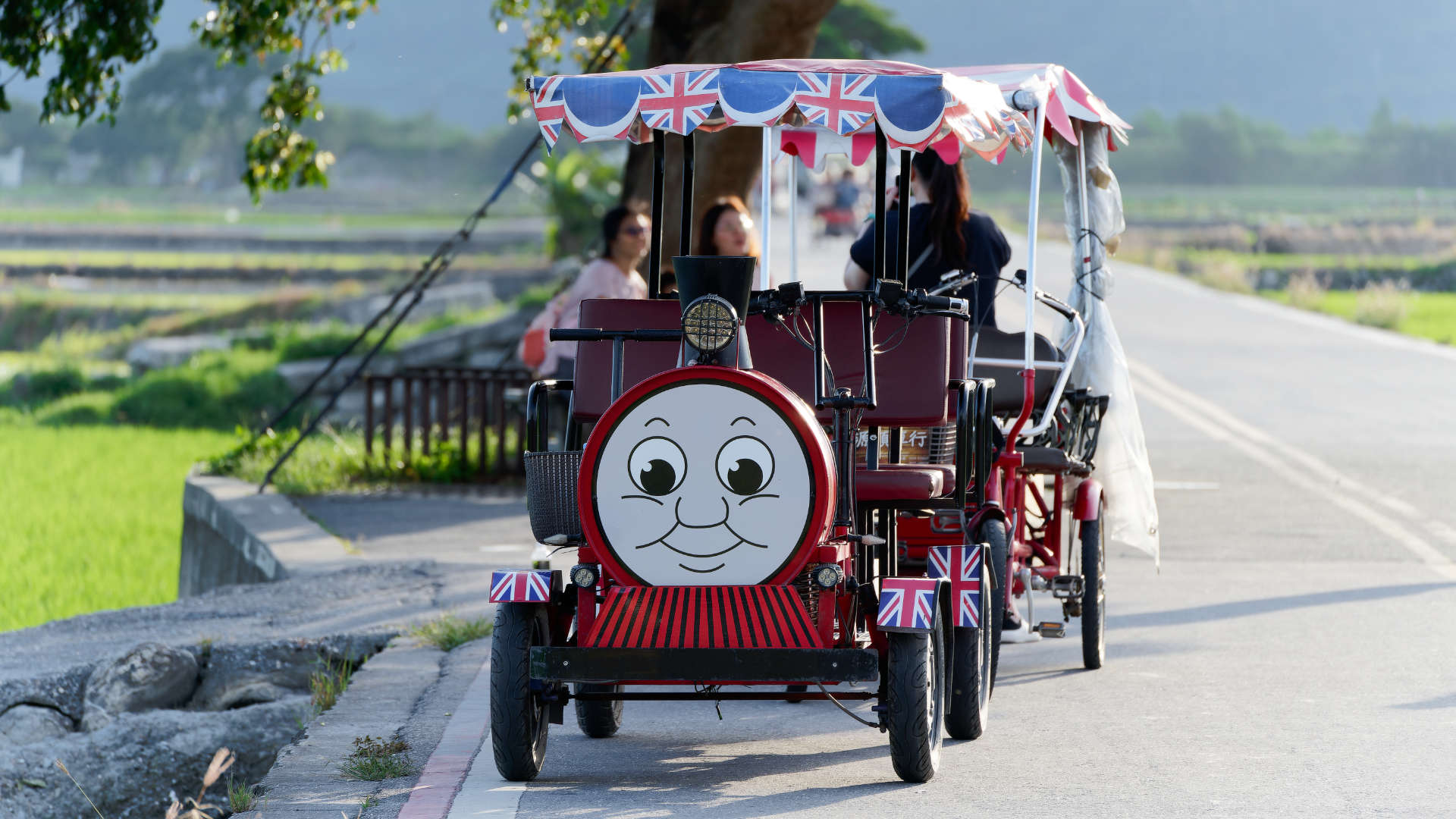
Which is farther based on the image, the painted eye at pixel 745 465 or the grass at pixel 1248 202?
the grass at pixel 1248 202

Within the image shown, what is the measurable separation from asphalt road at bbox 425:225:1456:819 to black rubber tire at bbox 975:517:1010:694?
350mm

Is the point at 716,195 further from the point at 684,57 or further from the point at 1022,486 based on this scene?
the point at 1022,486

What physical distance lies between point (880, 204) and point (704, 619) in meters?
1.75

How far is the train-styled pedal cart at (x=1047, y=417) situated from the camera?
25.3ft

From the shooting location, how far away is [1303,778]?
6.42 metres

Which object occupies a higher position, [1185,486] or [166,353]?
[166,353]

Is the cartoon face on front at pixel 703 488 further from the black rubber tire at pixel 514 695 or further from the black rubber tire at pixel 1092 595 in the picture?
the black rubber tire at pixel 1092 595

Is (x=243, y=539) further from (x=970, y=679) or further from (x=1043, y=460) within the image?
(x=970, y=679)

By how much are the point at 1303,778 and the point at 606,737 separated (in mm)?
2539

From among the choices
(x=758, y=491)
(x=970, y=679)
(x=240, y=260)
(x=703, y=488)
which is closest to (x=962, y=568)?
(x=970, y=679)

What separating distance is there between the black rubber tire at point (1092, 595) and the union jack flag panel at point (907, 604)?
2.30m

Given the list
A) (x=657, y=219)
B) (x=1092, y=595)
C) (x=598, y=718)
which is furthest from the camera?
(x=1092, y=595)

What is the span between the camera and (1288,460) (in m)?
16.1

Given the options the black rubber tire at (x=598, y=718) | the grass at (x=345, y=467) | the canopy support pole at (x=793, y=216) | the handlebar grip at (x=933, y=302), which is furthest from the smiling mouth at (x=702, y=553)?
the grass at (x=345, y=467)
